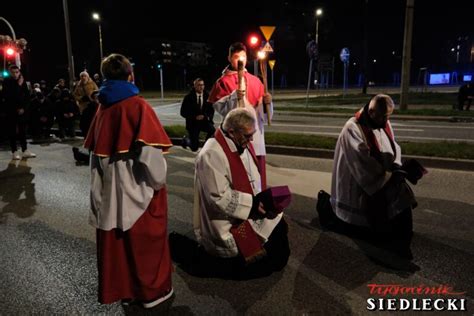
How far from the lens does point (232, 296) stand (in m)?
3.78

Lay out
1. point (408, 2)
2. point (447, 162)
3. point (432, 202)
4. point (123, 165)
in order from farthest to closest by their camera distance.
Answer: point (408, 2) < point (447, 162) < point (432, 202) < point (123, 165)

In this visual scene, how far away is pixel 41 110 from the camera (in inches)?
529

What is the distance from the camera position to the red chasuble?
3.25 m

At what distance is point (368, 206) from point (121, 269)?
263cm

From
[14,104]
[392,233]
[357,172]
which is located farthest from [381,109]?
[14,104]

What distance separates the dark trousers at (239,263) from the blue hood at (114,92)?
1704 millimetres

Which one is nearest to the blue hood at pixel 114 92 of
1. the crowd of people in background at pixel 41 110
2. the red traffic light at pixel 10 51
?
the crowd of people in background at pixel 41 110

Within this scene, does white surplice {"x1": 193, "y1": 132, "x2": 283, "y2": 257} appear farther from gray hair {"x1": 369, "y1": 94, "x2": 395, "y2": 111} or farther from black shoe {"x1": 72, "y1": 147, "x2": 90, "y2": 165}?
black shoe {"x1": 72, "y1": 147, "x2": 90, "y2": 165}

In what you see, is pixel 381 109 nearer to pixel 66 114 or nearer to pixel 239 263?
pixel 239 263

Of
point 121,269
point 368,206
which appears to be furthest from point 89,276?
point 368,206

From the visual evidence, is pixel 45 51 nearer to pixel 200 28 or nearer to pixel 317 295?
pixel 200 28

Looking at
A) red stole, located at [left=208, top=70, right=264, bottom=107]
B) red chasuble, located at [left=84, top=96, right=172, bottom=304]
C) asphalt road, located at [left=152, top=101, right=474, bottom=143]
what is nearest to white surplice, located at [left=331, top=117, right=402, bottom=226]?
red stole, located at [left=208, top=70, right=264, bottom=107]

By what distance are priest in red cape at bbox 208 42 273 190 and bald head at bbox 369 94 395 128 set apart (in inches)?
53.4

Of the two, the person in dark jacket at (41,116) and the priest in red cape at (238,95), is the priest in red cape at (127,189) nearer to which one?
the priest in red cape at (238,95)
